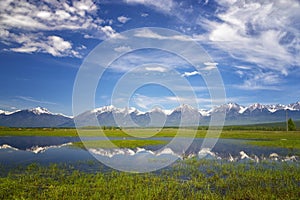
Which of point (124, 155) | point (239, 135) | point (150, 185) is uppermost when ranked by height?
point (239, 135)

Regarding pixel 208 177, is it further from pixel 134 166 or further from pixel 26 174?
pixel 26 174

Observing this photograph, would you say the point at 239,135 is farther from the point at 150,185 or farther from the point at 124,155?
the point at 150,185

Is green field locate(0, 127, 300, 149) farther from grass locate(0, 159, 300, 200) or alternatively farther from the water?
grass locate(0, 159, 300, 200)

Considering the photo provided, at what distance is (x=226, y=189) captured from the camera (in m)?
14.5

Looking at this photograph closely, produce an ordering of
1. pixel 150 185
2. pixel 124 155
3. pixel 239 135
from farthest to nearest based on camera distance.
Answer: pixel 239 135, pixel 124 155, pixel 150 185

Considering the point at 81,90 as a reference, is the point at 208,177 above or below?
below

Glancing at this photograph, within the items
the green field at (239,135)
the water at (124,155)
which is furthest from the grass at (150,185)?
the green field at (239,135)

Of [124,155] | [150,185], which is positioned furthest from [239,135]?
[150,185]

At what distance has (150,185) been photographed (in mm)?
15133

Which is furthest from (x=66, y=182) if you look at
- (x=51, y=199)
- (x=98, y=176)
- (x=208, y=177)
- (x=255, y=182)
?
(x=255, y=182)

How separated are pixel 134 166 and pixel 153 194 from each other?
980 cm

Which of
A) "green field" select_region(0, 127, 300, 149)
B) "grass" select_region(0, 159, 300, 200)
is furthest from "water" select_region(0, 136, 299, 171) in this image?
"green field" select_region(0, 127, 300, 149)

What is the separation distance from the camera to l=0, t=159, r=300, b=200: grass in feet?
41.9

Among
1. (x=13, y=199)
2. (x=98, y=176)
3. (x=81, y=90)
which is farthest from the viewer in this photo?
(x=98, y=176)
